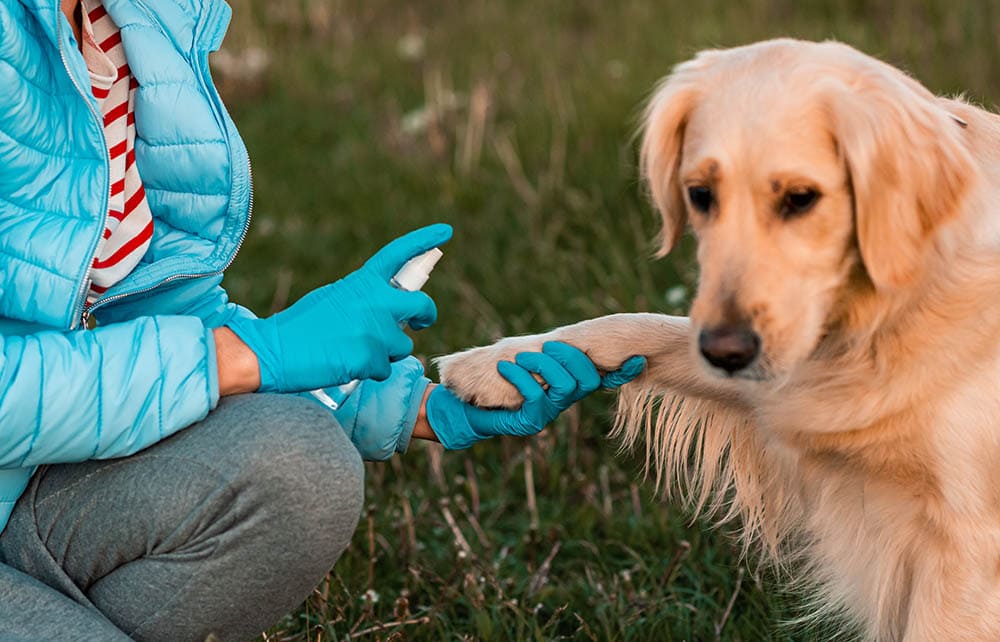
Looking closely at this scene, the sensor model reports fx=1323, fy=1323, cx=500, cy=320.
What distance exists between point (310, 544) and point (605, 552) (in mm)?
1125

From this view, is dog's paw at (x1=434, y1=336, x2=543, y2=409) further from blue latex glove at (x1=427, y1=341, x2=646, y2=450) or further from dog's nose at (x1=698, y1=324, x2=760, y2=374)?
dog's nose at (x1=698, y1=324, x2=760, y2=374)

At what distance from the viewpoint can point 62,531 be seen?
2.32 metres

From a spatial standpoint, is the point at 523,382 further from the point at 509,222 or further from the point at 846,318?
the point at 509,222

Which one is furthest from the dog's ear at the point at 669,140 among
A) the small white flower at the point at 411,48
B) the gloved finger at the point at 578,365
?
the small white flower at the point at 411,48

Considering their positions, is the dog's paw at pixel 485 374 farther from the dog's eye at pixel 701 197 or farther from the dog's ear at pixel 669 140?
the dog's eye at pixel 701 197

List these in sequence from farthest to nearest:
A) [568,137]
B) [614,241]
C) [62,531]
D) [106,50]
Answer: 1. [568,137]
2. [614,241]
3. [106,50]
4. [62,531]

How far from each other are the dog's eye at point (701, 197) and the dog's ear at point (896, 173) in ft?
0.78

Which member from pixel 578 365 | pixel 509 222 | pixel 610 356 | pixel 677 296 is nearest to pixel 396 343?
pixel 578 365

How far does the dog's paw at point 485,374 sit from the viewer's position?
8.75 feet

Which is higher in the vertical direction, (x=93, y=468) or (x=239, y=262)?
(x=93, y=468)

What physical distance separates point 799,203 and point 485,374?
2.55 ft

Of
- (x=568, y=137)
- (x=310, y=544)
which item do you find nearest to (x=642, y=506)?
(x=310, y=544)

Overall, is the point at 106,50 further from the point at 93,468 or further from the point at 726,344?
the point at 726,344

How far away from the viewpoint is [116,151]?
95.7 inches
